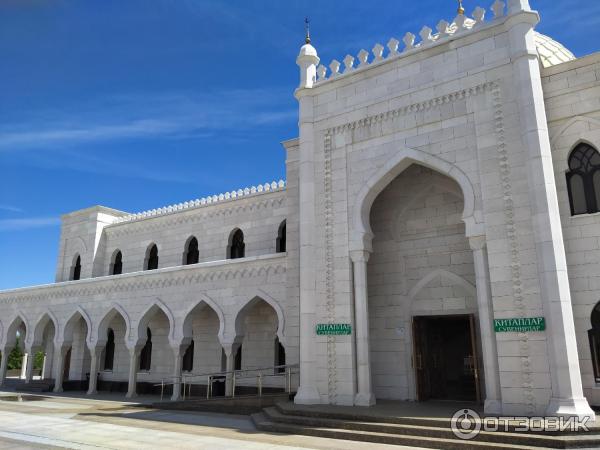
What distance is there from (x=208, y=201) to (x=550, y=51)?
1277 centimetres

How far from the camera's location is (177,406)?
13680 millimetres

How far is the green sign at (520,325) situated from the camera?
9383mm

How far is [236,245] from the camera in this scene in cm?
1894

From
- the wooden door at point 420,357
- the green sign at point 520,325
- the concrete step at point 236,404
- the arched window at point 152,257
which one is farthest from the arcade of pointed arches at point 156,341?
the green sign at point 520,325

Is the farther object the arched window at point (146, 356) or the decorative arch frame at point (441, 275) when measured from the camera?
the arched window at point (146, 356)

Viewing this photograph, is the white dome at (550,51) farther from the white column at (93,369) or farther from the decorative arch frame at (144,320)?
the white column at (93,369)

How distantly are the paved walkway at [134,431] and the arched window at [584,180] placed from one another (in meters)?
6.65

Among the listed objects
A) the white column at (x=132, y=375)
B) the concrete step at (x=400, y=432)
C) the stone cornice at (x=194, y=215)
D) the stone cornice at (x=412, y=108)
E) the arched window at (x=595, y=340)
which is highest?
the stone cornice at (x=412, y=108)

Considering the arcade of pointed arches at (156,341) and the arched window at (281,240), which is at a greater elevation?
the arched window at (281,240)

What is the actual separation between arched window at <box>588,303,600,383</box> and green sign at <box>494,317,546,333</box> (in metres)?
1.50

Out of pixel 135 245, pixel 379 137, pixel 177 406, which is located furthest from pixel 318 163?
pixel 135 245

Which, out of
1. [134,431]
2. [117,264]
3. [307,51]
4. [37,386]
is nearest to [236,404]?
[134,431]

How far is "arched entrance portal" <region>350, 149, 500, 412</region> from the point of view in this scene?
11891 mm

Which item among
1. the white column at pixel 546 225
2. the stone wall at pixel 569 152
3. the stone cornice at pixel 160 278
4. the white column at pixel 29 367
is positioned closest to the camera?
the white column at pixel 546 225
